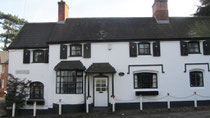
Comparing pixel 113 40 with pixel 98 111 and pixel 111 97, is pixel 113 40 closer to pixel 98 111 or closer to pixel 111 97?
pixel 111 97

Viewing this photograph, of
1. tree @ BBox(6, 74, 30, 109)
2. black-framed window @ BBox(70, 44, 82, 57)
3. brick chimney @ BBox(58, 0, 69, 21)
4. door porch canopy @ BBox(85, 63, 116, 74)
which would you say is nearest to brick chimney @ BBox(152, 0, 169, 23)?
door porch canopy @ BBox(85, 63, 116, 74)

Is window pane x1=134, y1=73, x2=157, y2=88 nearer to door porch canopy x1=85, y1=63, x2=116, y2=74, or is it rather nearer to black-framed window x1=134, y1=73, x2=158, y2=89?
black-framed window x1=134, y1=73, x2=158, y2=89

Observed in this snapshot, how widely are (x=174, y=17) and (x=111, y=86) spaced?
32.6 feet

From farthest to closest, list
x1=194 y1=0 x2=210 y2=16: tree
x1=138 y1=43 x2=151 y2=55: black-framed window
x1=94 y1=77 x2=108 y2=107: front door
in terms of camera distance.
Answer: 1. x1=194 y1=0 x2=210 y2=16: tree
2. x1=138 y1=43 x2=151 y2=55: black-framed window
3. x1=94 y1=77 x2=108 y2=107: front door

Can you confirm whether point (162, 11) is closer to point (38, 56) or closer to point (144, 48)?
point (144, 48)

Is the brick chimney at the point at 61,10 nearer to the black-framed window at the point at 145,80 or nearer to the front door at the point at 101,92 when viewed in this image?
the front door at the point at 101,92

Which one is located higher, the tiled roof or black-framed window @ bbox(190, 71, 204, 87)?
the tiled roof

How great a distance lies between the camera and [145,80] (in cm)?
1360

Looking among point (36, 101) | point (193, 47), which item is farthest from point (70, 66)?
point (193, 47)

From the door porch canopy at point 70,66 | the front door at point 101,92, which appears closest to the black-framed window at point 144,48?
the front door at point 101,92

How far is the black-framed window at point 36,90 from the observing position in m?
14.6

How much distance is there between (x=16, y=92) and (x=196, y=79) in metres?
15.1

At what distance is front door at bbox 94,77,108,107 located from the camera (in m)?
13.2

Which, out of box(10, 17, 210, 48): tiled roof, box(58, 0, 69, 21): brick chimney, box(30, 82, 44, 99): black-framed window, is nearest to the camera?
box(10, 17, 210, 48): tiled roof
